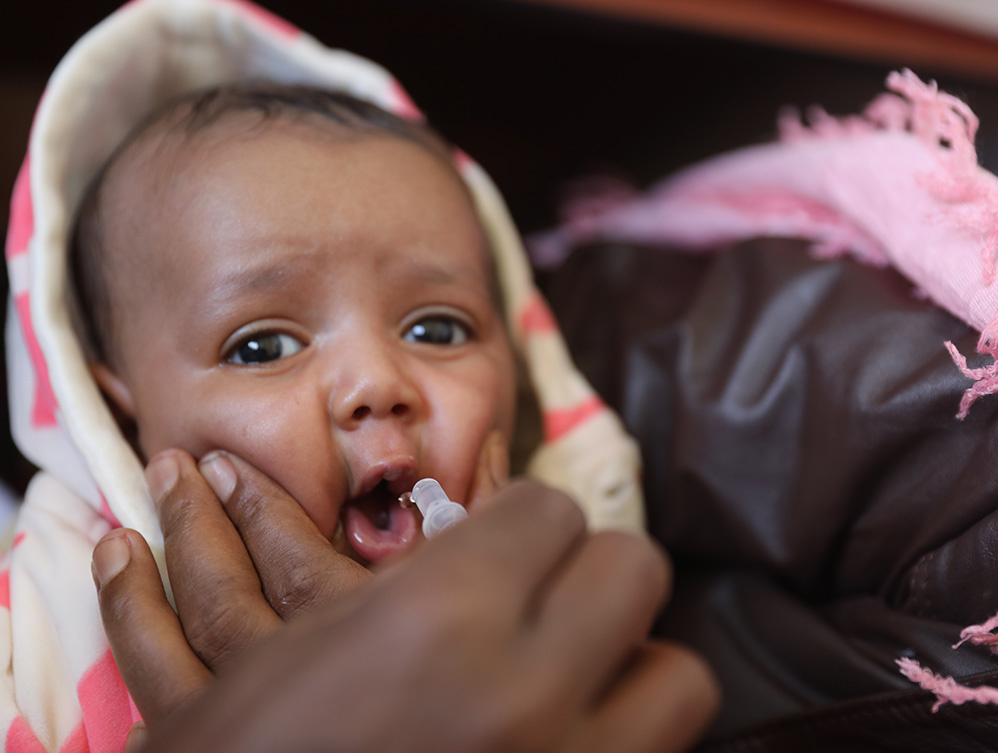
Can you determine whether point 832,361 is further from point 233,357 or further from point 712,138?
point 712,138

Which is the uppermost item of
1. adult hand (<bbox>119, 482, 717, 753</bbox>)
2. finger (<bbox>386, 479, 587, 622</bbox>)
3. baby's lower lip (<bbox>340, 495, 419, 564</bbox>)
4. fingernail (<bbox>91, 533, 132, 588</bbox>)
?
finger (<bbox>386, 479, 587, 622</bbox>)

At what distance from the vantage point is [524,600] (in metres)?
0.35

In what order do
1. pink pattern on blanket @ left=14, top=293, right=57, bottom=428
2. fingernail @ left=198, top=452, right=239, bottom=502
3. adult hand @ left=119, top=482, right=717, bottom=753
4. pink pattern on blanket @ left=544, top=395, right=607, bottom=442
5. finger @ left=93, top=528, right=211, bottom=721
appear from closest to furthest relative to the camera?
adult hand @ left=119, top=482, right=717, bottom=753 < finger @ left=93, top=528, right=211, bottom=721 < fingernail @ left=198, top=452, right=239, bottom=502 < pink pattern on blanket @ left=14, top=293, right=57, bottom=428 < pink pattern on blanket @ left=544, top=395, right=607, bottom=442

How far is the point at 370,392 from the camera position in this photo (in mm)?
608

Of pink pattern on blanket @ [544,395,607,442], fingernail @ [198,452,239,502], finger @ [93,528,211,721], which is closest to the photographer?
finger @ [93,528,211,721]

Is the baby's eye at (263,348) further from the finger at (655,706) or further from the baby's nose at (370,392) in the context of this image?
the finger at (655,706)

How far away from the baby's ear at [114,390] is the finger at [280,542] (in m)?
0.17

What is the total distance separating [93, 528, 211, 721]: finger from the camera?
1.47 feet

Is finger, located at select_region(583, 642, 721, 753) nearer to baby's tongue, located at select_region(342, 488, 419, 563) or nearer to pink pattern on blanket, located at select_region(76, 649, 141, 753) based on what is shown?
baby's tongue, located at select_region(342, 488, 419, 563)

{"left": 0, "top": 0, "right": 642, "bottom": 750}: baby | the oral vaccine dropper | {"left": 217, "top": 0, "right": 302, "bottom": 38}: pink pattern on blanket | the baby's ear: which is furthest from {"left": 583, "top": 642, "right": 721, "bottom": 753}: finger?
{"left": 217, "top": 0, "right": 302, "bottom": 38}: pink pattern on blanket

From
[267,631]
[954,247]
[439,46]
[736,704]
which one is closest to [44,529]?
[267,631]

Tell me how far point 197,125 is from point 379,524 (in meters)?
0.43

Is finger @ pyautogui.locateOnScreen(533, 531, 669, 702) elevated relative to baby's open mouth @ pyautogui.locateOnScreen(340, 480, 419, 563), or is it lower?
elevated

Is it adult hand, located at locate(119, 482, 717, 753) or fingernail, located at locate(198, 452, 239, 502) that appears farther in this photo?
fingernail, located at locate(198, 452, 239, 502)
